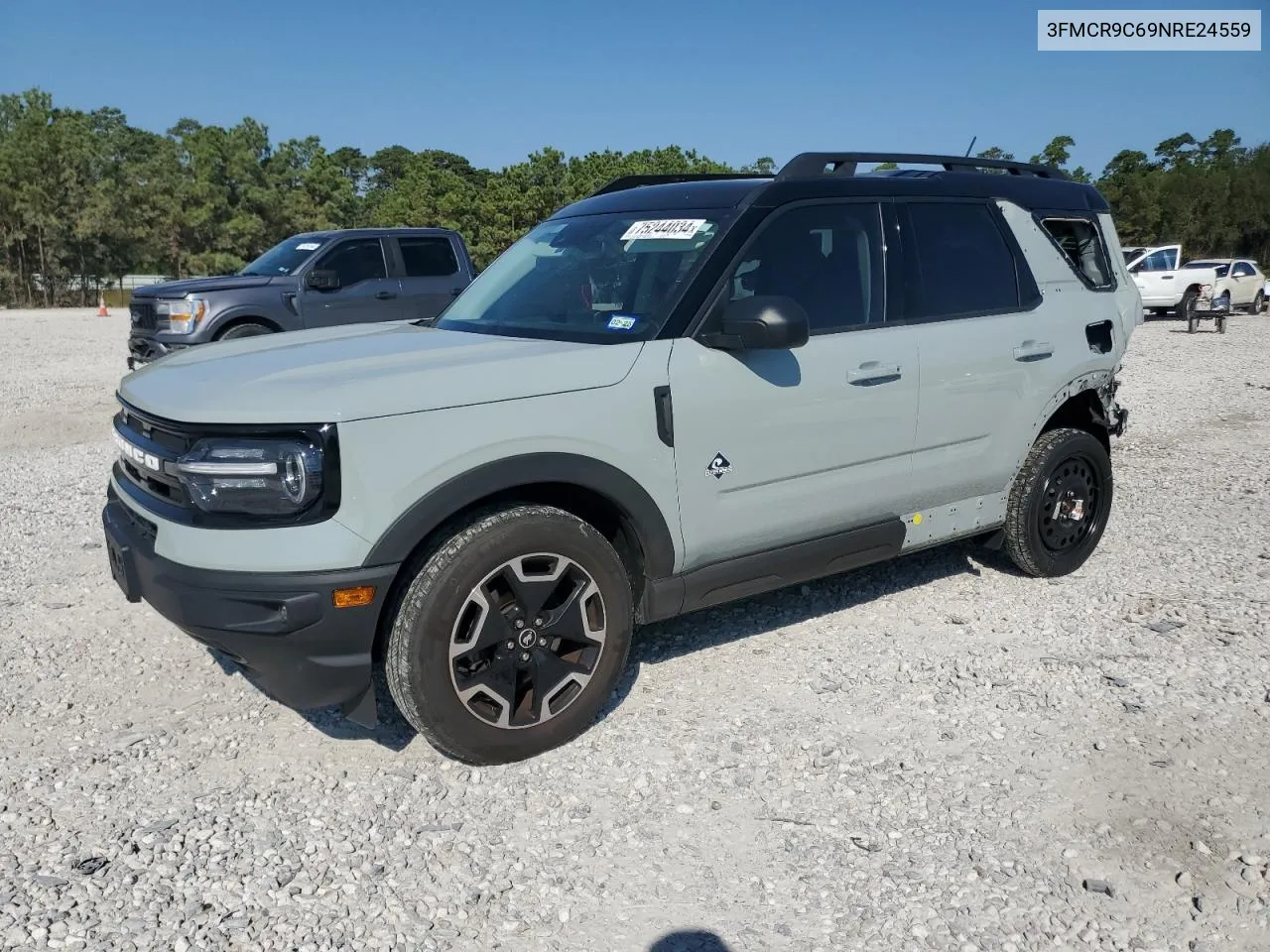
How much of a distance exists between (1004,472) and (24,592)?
4869mm

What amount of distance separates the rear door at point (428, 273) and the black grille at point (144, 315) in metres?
2.74

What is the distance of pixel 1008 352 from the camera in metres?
4.54

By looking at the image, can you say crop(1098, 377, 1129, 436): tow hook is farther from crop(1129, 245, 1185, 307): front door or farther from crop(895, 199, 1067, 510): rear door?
crop(1129, 245, 1185, 307): front door

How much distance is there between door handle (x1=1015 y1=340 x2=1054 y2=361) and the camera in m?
4.60

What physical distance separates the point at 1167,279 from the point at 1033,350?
23.5 meters

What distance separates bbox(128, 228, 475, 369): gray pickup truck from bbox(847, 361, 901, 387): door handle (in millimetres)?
7269

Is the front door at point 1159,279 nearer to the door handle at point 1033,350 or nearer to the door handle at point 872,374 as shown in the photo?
the door handle at point 1033,350

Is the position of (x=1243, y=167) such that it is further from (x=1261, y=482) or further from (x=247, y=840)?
(x=247, y=840)

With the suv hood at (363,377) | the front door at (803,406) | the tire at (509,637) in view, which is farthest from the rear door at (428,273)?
the tire at (509,637)

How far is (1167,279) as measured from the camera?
24703 mm

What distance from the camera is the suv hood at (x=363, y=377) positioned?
2.95 m

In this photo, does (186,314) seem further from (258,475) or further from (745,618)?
(258,475)

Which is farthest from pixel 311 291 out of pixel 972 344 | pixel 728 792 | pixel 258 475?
pixel 728 792

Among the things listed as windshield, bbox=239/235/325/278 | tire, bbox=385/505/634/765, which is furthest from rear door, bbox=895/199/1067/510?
windshield, bbox=239/235/325/278
